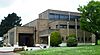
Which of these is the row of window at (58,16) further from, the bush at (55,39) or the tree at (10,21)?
the tree at (10,21)

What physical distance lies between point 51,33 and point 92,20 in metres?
8.77

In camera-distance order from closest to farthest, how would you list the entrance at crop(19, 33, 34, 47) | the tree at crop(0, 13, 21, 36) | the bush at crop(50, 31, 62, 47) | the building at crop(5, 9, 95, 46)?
the bush at crop(50, 31, 62, 47) < the building at crop(5, 9, 95, 46) < the entrance at crop(19, 33, 34, 47) < the tree at crop(0, 13, 21, 36)

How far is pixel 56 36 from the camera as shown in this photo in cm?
5206

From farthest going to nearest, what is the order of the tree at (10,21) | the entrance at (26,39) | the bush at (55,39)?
the tree at (10,21) → the entrance at (26,39) → the bush at (55,39)

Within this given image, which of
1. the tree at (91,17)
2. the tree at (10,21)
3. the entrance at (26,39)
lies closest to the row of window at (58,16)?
the entrance at (26,39)

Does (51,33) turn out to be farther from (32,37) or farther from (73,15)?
(73,15)

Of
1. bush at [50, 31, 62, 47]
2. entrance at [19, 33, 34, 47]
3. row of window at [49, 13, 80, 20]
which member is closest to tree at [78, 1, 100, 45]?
bush at [50, 31, 62, 47]

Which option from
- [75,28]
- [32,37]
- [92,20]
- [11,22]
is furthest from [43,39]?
[11,22]

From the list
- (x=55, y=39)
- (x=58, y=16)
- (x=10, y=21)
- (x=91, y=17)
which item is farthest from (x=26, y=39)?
(x=10, y=21)

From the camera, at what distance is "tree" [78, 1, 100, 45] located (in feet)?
173

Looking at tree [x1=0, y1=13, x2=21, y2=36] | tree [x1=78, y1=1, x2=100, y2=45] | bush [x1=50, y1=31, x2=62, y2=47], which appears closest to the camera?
bush [x1=50, y1=31, x2=62, y2=47]

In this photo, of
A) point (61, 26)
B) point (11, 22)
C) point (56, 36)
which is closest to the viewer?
point (56, 36)

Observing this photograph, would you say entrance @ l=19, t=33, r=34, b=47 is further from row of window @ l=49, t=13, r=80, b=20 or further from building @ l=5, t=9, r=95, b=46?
row of window @ l=49, t=13, r=80, b=20

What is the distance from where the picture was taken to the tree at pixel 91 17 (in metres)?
52.8
